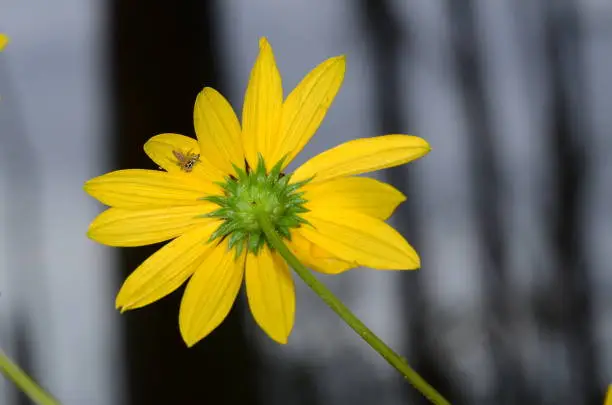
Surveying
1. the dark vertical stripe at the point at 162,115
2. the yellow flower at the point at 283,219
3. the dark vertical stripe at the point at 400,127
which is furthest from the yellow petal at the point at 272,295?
the dark vertical stripe at the point at 400,127

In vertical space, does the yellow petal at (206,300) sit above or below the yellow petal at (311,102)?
below

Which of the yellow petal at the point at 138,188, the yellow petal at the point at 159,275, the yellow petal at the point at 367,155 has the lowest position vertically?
the yellow petal at the point at 159,275

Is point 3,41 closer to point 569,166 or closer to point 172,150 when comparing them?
point 172,150

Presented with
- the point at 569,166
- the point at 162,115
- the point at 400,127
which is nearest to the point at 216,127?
the point at 162,115

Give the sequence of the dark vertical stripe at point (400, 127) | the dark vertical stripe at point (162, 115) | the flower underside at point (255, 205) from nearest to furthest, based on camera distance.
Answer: the flower underside at point (255, 205), the dark vertical stripe at point (162, 115), the dark vertical stripe at point (400, 127)

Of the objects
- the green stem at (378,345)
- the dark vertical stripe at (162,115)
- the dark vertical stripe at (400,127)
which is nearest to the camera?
the green stem at (378,345)

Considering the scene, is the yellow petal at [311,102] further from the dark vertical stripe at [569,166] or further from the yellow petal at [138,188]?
the dark vertical stripe at [569,166]

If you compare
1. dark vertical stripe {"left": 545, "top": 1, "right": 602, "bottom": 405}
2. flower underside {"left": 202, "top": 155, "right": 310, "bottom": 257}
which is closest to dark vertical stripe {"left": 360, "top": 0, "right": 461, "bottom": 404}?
dark vertical stripe {"left": 545, "top": 1, "right": 602, "bottom": 405}

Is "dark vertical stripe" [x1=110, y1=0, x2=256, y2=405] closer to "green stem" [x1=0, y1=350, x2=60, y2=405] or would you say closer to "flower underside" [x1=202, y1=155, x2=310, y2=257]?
"flower underside" [x1=202, y1=155, x2=310, y2=257]
